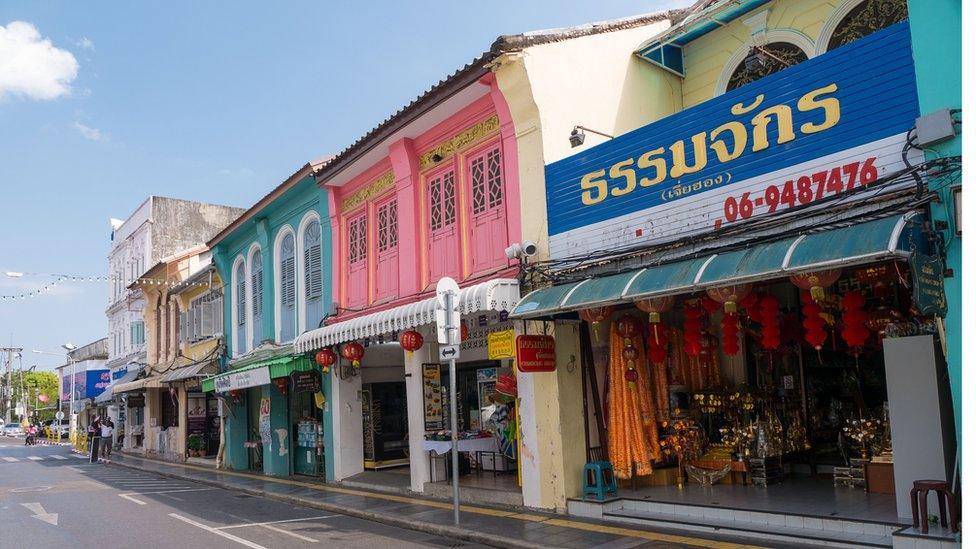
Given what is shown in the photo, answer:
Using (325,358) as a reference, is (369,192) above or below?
above

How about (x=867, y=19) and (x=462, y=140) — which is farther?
(x=462, y=140)

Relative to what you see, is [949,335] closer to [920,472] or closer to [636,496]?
[920,472]

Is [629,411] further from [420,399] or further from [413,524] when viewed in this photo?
[420,399]

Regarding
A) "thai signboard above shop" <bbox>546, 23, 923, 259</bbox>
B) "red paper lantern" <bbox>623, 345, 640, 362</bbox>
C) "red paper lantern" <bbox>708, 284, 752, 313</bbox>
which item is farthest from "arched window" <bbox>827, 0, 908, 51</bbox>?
"red paper lantern" <bbox>623, 345, 640, 362</bbox>

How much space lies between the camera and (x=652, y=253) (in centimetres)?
946

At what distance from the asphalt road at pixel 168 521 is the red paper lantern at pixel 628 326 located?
3.61 meters

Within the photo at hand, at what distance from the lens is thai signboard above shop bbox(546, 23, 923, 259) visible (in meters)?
7.50

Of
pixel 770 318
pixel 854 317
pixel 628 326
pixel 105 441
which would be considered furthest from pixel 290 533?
pixel 105 441

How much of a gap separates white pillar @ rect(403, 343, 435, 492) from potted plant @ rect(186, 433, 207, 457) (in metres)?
15.8

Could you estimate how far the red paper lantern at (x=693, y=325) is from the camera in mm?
9742

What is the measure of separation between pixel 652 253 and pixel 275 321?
13037 mm

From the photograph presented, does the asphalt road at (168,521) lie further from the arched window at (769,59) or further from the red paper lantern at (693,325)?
the arched window at (769,59)

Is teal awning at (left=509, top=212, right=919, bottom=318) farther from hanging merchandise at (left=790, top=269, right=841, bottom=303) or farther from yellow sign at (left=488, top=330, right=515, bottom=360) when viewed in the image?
yellow sign at (left=488, top=330, right=515, bottom=360)

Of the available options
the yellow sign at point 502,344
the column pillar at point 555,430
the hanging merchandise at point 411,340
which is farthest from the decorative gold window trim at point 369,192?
the column pillar at point 555,430
